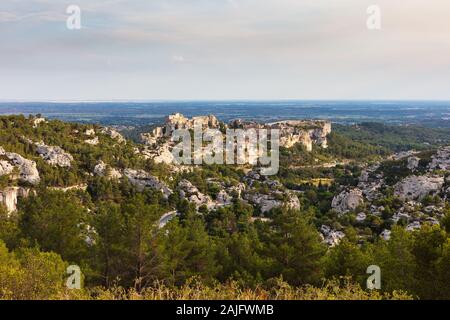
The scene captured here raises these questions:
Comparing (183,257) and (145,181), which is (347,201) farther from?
(183,257)

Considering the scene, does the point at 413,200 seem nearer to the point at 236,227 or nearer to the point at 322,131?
the point at 236,227

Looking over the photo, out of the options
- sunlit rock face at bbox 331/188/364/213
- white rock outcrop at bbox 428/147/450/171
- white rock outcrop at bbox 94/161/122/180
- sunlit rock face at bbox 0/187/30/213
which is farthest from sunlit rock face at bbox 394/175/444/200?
sunlit rock face at bbox 0/187/30/213

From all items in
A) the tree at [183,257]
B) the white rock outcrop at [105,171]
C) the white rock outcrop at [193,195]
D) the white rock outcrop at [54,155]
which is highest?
the white rock outcrop at [54,155]

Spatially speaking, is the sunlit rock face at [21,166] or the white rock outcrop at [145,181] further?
the white rock outcrop at [145,181]

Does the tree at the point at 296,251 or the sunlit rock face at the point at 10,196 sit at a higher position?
the tree at the point at 296,251

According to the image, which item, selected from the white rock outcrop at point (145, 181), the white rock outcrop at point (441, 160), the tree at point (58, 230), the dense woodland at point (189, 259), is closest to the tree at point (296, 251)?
the dense woodland at point (189, 259)

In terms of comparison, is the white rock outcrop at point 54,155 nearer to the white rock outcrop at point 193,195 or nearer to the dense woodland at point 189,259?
the white rock outcrop at point 193,195

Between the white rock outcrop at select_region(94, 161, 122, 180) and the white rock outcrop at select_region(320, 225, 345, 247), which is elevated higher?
the white rock outcrop at select_region(94, 161, 122, 180)

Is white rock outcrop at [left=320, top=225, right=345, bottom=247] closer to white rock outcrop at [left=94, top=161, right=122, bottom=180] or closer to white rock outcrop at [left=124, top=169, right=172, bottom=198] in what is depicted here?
white rock outcrop at [left=124, top=169, right=172, bottom=198]

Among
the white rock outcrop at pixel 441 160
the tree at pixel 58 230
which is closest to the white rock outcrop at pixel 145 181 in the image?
the tree at pixel 58 230

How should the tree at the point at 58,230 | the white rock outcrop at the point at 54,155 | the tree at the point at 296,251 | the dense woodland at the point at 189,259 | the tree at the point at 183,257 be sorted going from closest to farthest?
the dense woodland at the point at 189,259, the tree at the point at 296,251, the tree at the point at 183,257, the tree at the point at 58,230, the white rock outcrop at the point at 54,155

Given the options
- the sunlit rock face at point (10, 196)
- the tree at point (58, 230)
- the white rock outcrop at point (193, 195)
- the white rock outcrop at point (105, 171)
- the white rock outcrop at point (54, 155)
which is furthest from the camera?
the white rock outcrop at point (105, 171)

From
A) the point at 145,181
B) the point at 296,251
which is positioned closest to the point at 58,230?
the point at 296,251
